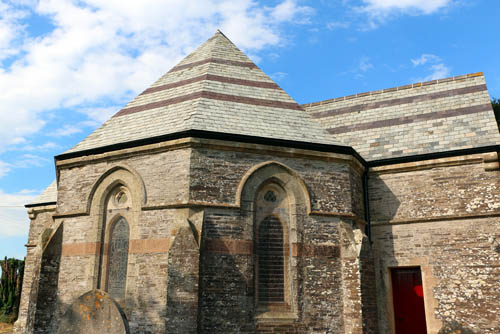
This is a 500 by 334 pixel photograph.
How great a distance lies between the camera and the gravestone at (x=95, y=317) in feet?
26.8

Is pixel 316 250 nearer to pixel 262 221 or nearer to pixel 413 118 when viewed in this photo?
pixel 262 221

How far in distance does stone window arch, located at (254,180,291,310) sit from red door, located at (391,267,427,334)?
4490mm

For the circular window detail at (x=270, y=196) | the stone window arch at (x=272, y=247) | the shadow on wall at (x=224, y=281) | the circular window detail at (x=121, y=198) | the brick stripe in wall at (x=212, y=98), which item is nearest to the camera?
the shadow on wall at (x=224, y=281)

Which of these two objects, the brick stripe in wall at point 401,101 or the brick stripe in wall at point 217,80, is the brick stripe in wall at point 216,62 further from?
the brick stripe in wall at point 401,101

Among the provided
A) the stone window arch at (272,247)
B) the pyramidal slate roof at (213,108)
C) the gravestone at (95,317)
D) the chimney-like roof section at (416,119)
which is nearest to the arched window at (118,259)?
the pyramidal slate roof at (213,108)

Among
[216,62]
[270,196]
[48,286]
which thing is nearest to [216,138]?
[270,196]

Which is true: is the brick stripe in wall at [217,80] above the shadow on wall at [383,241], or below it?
above

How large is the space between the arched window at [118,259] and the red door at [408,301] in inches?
332

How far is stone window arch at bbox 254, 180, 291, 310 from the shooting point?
1152cm

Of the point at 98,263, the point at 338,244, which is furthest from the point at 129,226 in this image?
the point at 338,244

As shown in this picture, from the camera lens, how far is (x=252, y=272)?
11266 millimetres

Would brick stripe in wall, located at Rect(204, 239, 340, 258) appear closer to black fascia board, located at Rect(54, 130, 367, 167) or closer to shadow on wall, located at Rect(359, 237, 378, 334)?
shadow on wall, located at Rect(359, 237, 378, 334)

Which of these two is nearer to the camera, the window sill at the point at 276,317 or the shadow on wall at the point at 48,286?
the window sill at the point at 276,317

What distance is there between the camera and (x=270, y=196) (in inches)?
486
